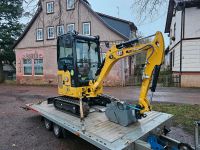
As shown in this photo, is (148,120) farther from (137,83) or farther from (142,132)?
(137,83)

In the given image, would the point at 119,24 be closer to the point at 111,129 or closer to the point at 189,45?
the point at 189,45

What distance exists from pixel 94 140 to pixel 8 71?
40155 millimetres

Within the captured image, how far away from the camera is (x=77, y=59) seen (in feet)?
22.2

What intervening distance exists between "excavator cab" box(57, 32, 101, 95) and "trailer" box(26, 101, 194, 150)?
3.49 ft

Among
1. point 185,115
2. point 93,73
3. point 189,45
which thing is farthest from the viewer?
point 189,45

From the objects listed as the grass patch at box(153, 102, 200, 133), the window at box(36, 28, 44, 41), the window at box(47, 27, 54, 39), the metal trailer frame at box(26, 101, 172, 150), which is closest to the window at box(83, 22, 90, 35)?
the window at box(47, 27, 54, 39)

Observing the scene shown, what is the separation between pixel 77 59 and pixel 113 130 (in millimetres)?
2792

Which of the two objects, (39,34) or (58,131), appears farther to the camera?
(39,34)

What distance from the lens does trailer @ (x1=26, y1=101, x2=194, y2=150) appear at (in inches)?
160

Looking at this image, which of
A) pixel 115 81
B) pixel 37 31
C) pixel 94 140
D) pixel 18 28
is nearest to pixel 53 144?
pixel 94 140

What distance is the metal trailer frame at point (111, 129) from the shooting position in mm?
4066

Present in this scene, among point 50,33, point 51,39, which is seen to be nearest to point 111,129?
point 51,39

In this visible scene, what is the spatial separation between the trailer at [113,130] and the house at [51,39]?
41.5ft

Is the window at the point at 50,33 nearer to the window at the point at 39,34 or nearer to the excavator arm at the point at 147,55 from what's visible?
the window at the point at 39,34
